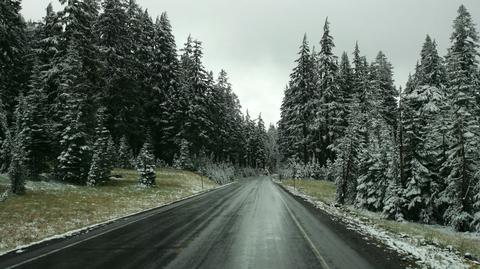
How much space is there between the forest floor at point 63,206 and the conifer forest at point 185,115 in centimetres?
117

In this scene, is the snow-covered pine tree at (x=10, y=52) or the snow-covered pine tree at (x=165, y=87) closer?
the snow-covered pine tree at (x=10, y=52)

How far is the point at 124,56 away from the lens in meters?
41.9

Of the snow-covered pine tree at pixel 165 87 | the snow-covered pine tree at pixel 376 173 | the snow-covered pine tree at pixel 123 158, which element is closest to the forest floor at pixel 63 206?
the snow-covered pine tree at pixel 123 158

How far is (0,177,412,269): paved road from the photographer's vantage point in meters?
8.09

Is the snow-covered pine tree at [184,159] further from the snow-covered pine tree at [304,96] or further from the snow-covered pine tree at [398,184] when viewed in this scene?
the snow-covered pine tree at [398,184]

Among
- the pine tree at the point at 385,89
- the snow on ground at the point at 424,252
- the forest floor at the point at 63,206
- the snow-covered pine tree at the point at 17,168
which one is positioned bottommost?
the forest floor at the point at 63,206

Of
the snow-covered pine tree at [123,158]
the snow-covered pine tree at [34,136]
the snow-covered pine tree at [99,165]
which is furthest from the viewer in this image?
the snow-covered pine tree at [123,158]

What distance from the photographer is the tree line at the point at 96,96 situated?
22.5 m

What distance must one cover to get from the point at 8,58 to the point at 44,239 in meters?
19.1

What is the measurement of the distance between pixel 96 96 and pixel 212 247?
2665cm

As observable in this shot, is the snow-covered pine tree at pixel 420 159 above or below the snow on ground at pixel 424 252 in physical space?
above

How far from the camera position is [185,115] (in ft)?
167

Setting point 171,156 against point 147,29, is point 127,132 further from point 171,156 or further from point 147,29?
point 147,29

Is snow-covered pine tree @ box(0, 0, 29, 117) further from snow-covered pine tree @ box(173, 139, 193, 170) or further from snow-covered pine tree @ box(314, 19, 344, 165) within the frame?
snow-covered pine tree @ box(314, 19, 344, 165)
